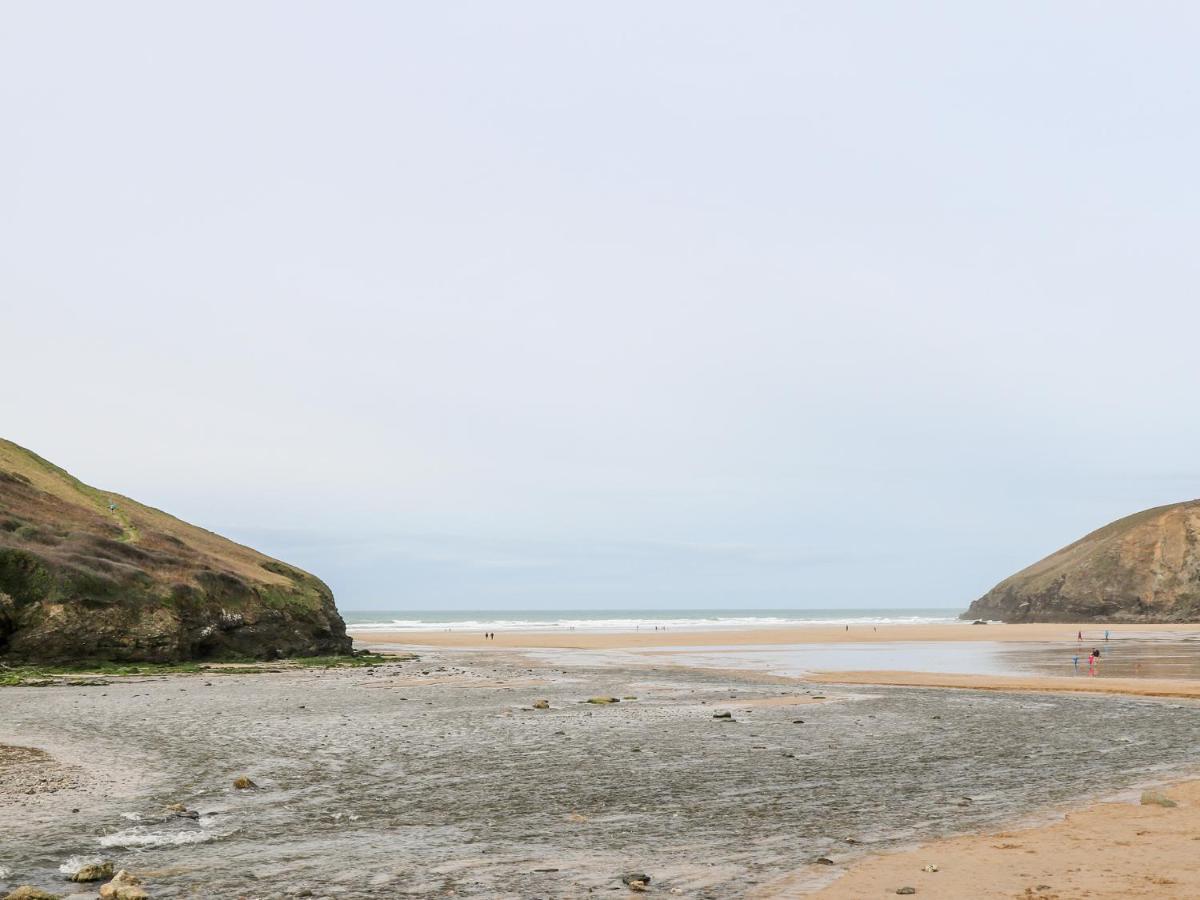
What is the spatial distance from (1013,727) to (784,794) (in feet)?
42.7

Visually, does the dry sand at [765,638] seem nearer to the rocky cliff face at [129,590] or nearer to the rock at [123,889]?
the rocky cliff face at [129,590]

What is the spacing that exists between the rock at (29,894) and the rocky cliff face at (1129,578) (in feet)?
539

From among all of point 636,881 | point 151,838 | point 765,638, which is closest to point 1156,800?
point 636,881

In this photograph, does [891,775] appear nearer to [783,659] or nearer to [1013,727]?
[1013,727]

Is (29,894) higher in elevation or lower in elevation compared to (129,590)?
lower

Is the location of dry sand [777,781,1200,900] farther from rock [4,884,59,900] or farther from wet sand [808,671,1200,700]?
wet sand [808,671,1200,700]

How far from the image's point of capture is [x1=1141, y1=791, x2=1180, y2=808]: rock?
51.0 ft

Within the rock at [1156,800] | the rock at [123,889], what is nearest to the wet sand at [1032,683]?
the rock at [1156,800]

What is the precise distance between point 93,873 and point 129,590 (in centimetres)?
5251

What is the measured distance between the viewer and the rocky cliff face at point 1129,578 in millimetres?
150625

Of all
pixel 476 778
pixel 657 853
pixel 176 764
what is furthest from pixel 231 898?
pixel 176 764

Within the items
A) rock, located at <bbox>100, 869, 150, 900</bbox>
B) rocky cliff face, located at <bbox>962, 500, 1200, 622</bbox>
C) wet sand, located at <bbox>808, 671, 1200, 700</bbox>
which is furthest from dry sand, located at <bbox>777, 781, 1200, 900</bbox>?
rocky cliff face, located at <bbox>962, 500, 1200, 622</bbox>

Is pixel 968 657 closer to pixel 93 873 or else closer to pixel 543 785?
pixel 543 785

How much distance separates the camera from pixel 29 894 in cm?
1054
